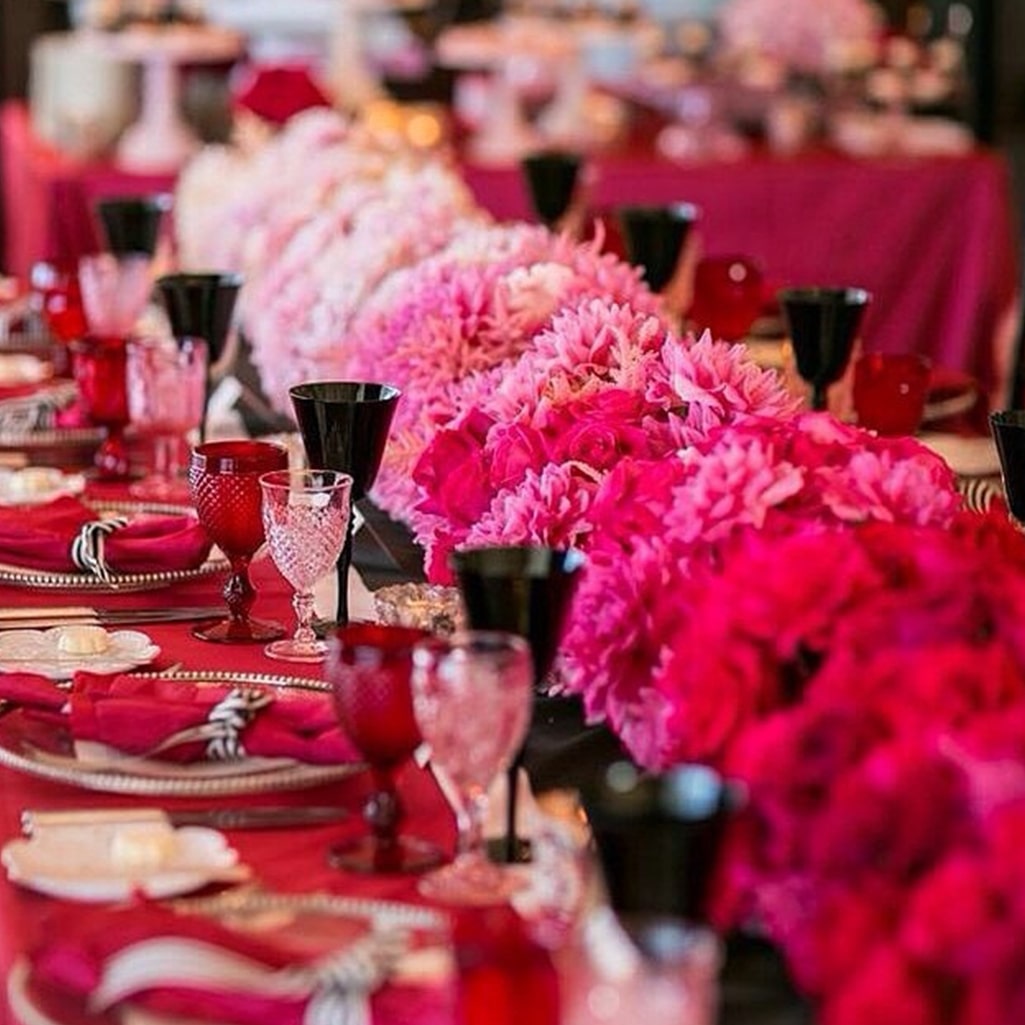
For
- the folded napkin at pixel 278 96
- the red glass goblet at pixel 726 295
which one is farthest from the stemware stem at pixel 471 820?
the folded napkin at pixel 278 96

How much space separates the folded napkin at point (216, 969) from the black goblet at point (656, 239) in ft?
6.45

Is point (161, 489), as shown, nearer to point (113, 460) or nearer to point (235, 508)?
point (113, 460)

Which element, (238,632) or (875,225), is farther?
(875,225)

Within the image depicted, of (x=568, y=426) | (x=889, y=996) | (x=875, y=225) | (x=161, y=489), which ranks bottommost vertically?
(x=875, y=225)

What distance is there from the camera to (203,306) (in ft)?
8.40

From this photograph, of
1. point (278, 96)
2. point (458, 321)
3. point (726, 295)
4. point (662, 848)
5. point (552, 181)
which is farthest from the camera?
point (278, 96)

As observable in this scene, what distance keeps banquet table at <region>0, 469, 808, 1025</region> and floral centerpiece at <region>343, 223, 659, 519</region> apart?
0.14 metres

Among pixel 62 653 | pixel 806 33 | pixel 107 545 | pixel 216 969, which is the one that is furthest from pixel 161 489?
pixel 806 33

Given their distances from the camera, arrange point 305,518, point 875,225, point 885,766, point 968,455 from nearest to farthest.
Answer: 1. point 885,766
2. point 305,518
3. point 968,455
4. point 875,225

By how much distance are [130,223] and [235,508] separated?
1575 mm

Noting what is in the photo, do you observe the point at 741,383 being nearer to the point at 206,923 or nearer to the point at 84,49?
the point at 206,923

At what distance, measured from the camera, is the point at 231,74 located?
6.64 meters

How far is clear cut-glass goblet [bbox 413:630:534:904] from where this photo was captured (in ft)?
4.22

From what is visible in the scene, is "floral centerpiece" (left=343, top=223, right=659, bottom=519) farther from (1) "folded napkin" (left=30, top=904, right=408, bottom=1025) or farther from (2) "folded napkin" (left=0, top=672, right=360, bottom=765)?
(1) "folded napkin" (left=30, top=904, right=408, bottom=1025)
